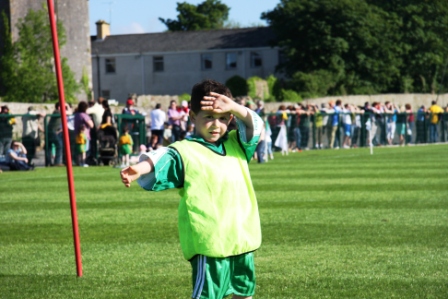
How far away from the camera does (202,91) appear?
17.9 ft

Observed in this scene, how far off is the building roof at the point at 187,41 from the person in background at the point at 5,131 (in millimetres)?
60478

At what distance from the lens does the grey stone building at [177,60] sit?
87125mm

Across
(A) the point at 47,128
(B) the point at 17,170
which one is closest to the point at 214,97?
(B) the point at 17,170

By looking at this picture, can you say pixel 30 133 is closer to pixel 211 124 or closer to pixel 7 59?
pixel 211 124

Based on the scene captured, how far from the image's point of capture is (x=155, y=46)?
89.4 metres

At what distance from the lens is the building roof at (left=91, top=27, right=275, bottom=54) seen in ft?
287

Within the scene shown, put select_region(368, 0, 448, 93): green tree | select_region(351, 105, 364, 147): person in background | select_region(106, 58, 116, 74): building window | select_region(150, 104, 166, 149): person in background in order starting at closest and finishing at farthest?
select_region(150, 104, 166, 149): person in background < select_region(351, 105, 364, 147): person in background < select_region(368, 0, 448, 93): green tree < select_region(106, 58, 116, 74): building window

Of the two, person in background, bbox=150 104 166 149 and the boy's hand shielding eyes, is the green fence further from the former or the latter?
the boy's hand shielding eyes

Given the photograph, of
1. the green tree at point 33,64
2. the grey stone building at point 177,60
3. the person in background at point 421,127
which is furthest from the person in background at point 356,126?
the grey stone building at point 177,60

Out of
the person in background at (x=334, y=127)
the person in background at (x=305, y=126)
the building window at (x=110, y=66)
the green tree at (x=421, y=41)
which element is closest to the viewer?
the person in background at (x=305, y=126)

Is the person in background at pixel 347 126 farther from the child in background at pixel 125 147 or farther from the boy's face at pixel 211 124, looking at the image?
the boy's face at pixel 211 124

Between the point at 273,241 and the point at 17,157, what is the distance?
16148mm

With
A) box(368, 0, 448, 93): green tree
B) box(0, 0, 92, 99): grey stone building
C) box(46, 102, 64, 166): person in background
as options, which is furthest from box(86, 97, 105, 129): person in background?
box(368, 0, 448, 93): green tree

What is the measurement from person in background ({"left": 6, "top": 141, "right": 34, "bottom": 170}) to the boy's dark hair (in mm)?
20475
